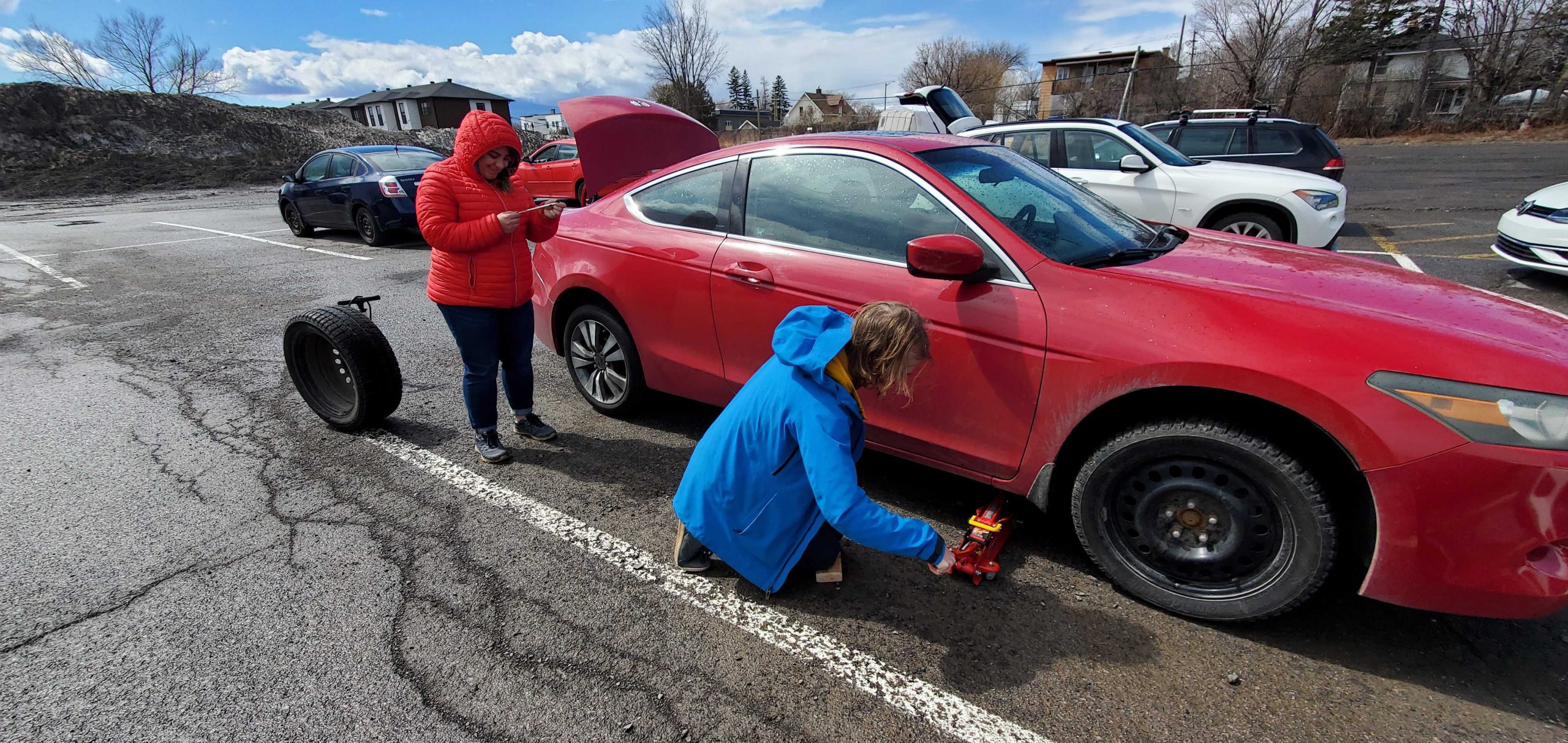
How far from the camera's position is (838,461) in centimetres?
198

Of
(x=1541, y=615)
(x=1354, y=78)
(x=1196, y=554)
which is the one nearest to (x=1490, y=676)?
(x=1541, y=615)

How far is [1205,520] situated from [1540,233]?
628 cm

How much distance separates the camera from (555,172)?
13398 millimetres

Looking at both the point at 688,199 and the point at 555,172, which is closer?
the point at 688,199

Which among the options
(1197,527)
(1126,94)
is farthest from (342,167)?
(1126,94)

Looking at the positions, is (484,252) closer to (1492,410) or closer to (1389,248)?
(1492,410)

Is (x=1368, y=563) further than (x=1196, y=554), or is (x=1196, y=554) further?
(x=1196, y=554)

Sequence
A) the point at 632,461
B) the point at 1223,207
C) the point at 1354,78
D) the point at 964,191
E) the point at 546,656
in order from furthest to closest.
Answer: the point at 1354,78 → the point at 1223,207 → the point at 632,461 → the point at 964,191 → the point at 546,656

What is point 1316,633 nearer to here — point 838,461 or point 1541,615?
point 1541,615

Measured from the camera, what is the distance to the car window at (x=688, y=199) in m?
3.34

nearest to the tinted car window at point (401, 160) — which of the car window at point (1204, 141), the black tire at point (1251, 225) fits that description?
the black tire at point (1251, 225)

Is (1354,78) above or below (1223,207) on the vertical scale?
above

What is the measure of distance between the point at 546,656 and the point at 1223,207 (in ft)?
23.9

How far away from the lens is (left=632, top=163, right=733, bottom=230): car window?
3.34 meters
